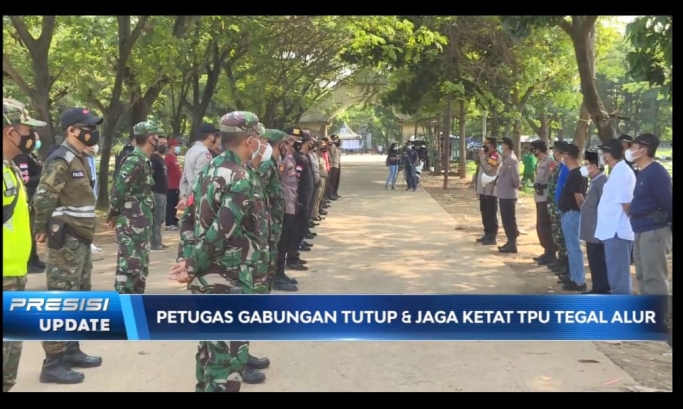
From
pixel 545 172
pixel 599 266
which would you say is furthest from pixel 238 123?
pixel 545 172

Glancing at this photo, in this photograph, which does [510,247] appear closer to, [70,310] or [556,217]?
[556,217]

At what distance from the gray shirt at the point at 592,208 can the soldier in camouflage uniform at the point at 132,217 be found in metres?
3.98

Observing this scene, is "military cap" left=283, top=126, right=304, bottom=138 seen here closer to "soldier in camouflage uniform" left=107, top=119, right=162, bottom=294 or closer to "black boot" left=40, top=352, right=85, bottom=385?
"soldier in camouflage uniform" left=107, top=119, right=162, bottom=294

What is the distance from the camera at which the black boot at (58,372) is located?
4.43m

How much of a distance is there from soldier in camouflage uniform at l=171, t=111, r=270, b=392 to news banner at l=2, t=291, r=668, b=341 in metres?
0.61

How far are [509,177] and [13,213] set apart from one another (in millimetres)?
6891

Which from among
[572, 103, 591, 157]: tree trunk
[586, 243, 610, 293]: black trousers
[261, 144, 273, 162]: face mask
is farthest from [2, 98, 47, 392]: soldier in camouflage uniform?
[572, 103, 591, 157]: tree trunk

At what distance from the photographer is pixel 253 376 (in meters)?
4.54

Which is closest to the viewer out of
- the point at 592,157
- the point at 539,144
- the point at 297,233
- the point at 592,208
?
the point at 592,208

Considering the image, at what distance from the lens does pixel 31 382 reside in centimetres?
448

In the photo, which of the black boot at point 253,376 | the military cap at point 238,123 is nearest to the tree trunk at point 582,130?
the black boot at point 253,376

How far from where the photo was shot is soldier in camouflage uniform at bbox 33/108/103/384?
14.5 ft

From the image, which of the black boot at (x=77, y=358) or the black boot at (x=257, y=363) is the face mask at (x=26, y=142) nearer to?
the black boot at (x=77, y=358)
